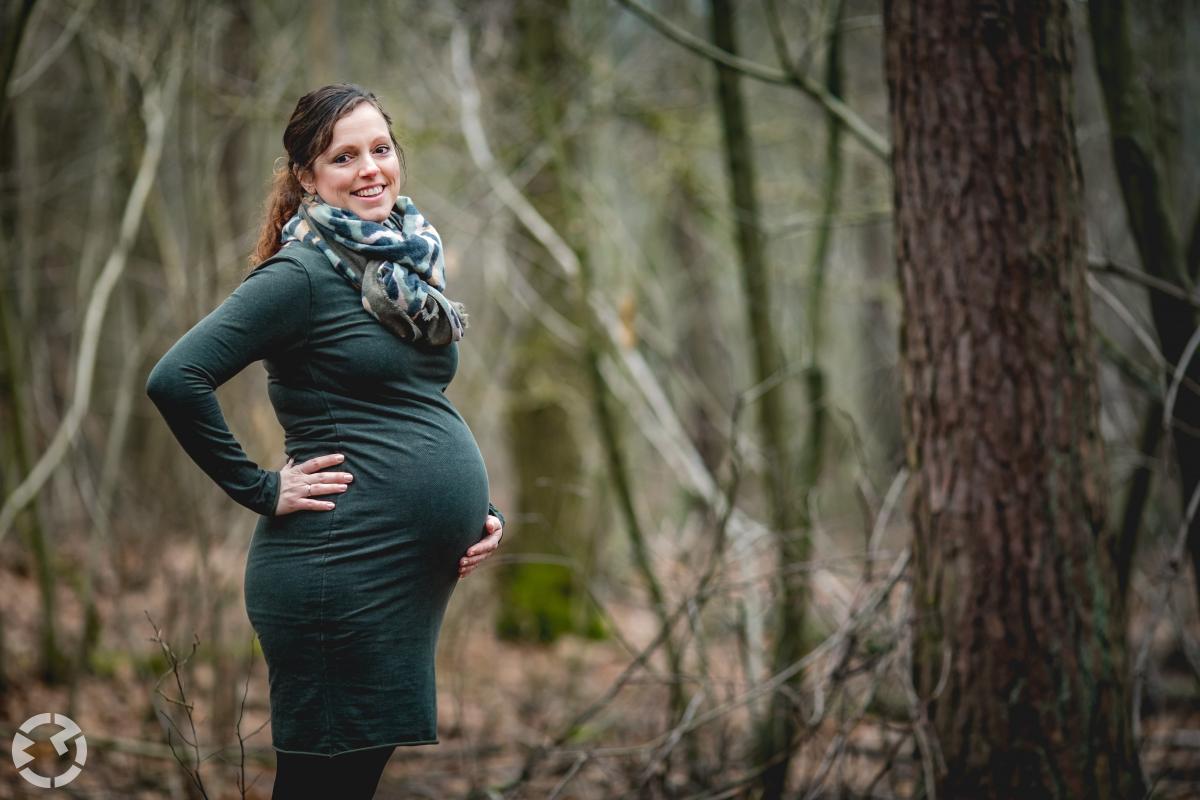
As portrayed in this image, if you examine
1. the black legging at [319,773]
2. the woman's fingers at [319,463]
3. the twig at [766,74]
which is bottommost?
the black legging at [319,773]

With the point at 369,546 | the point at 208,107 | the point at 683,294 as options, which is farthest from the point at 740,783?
the point at 683,294

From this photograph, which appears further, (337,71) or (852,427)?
(337,71)

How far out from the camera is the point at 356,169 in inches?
82.1

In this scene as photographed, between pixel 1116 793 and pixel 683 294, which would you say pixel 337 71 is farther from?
pixel 683 294

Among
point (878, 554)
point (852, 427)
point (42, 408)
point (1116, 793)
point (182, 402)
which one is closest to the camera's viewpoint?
point (182, 402)

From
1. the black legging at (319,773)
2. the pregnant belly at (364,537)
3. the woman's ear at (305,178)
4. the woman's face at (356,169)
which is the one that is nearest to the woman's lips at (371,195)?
the woman's face at (356,169)

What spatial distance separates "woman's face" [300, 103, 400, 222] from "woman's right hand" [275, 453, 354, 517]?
0.54 meters

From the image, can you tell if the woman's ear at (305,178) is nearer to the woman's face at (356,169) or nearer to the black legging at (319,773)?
the woman's face at (356,169)

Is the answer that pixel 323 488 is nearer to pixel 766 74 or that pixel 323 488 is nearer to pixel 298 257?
pixel 298 257

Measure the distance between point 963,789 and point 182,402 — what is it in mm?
2624

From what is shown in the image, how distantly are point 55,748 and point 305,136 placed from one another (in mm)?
3651

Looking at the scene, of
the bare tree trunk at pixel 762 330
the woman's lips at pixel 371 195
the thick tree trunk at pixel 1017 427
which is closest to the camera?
the woman's lips at pixel 371 195

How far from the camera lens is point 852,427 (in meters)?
3.40

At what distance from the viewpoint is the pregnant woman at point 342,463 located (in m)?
1.98
